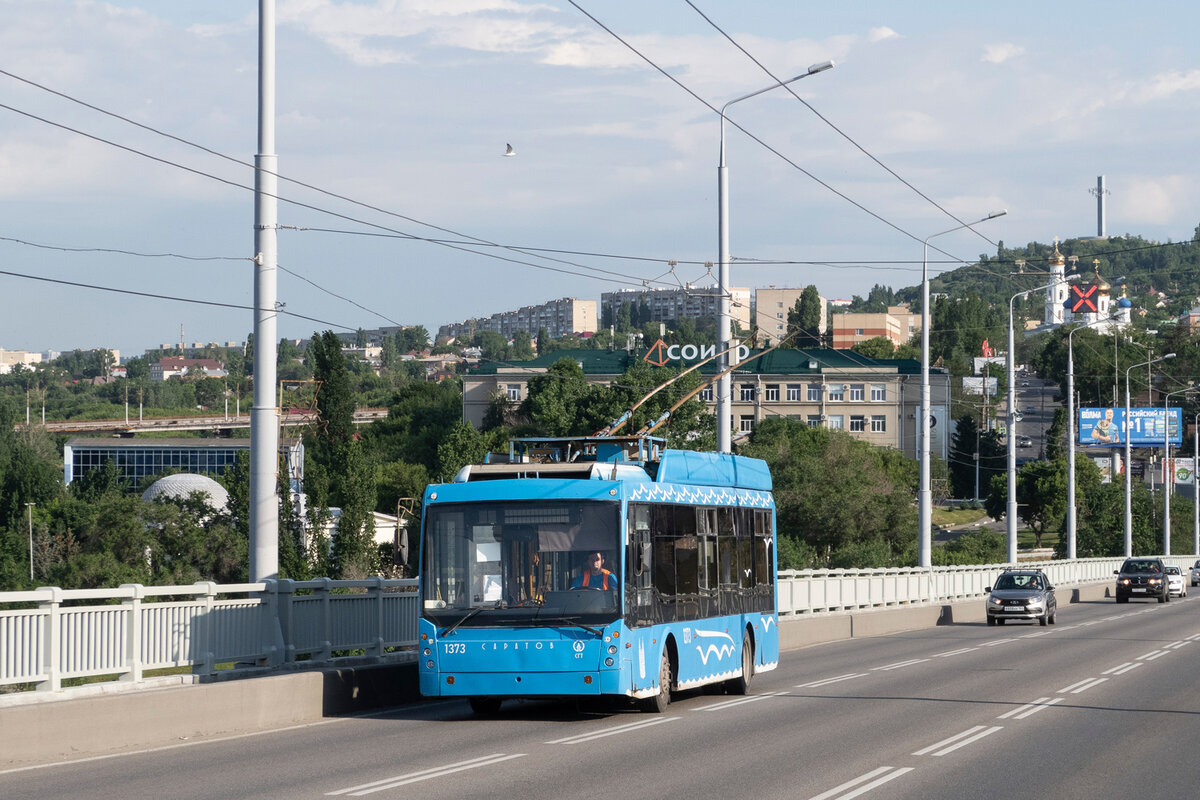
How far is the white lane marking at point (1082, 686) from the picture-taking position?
19.9 meters

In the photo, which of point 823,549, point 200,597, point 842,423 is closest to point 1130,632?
point 200,597

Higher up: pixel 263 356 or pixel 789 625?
pixel 263 356

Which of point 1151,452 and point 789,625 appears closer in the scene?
point 789,625

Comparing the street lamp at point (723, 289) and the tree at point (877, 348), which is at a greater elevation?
the tree at point (877, 348)

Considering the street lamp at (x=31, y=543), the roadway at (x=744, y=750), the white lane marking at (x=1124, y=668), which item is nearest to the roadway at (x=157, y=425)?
the street lamp at (x=31, y=543)

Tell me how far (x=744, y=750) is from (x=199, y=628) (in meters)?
5.77

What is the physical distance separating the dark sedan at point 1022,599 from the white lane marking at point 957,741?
84.0 ft

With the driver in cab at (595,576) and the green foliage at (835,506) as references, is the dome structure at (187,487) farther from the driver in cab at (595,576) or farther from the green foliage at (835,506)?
the driver in cab at (595,576)

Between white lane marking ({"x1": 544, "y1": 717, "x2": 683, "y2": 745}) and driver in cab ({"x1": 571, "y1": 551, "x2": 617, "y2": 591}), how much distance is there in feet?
4.70

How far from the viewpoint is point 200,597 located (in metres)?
16.7

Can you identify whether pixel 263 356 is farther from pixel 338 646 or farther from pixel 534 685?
pixel 534 685

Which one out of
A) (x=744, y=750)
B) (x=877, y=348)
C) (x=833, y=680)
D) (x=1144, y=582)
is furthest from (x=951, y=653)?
(x=877, y=348)

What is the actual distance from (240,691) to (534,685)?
2.94 metres

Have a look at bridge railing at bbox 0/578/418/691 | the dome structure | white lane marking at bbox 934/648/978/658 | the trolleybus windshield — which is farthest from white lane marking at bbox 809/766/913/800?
the dome structure
